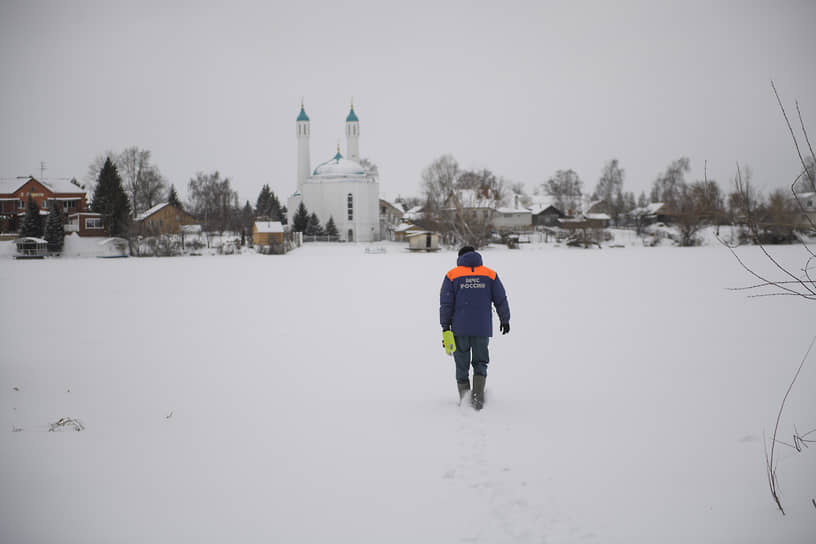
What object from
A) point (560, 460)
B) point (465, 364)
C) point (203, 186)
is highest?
point (203, 186)

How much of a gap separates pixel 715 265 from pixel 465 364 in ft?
71.4

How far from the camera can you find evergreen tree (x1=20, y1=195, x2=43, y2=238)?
3391 centimetres

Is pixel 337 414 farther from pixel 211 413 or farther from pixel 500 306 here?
pixel 500 306

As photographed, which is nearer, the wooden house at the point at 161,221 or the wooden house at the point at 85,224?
the wooden house at the point at 161,221

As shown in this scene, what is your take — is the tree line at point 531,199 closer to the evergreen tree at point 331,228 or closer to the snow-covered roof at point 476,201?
the snow-covered roof at point 476,201

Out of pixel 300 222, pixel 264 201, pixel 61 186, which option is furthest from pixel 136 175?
pixel 264 201

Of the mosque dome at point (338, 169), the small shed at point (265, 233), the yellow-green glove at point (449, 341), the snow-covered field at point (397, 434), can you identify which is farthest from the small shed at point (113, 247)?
the yellow-green glove at point (449, 341)

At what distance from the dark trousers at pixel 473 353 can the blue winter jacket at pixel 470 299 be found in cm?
10

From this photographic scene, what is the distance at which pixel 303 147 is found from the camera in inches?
2859

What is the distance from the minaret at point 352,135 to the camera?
76000 mm

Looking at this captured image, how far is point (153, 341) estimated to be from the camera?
28.9 ft

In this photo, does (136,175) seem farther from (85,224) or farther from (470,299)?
(470,299)

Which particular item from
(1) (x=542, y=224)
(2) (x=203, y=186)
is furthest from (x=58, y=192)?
(1) (x=542, y=224)

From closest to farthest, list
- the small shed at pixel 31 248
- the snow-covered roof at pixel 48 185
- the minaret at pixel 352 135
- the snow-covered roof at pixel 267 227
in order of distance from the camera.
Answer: the small shed at pixel 31 248 < the snow-covered roof at pixel 48 185 < the snow-covered roof at pixel 267 227 < the minaret at pixel 352 135
